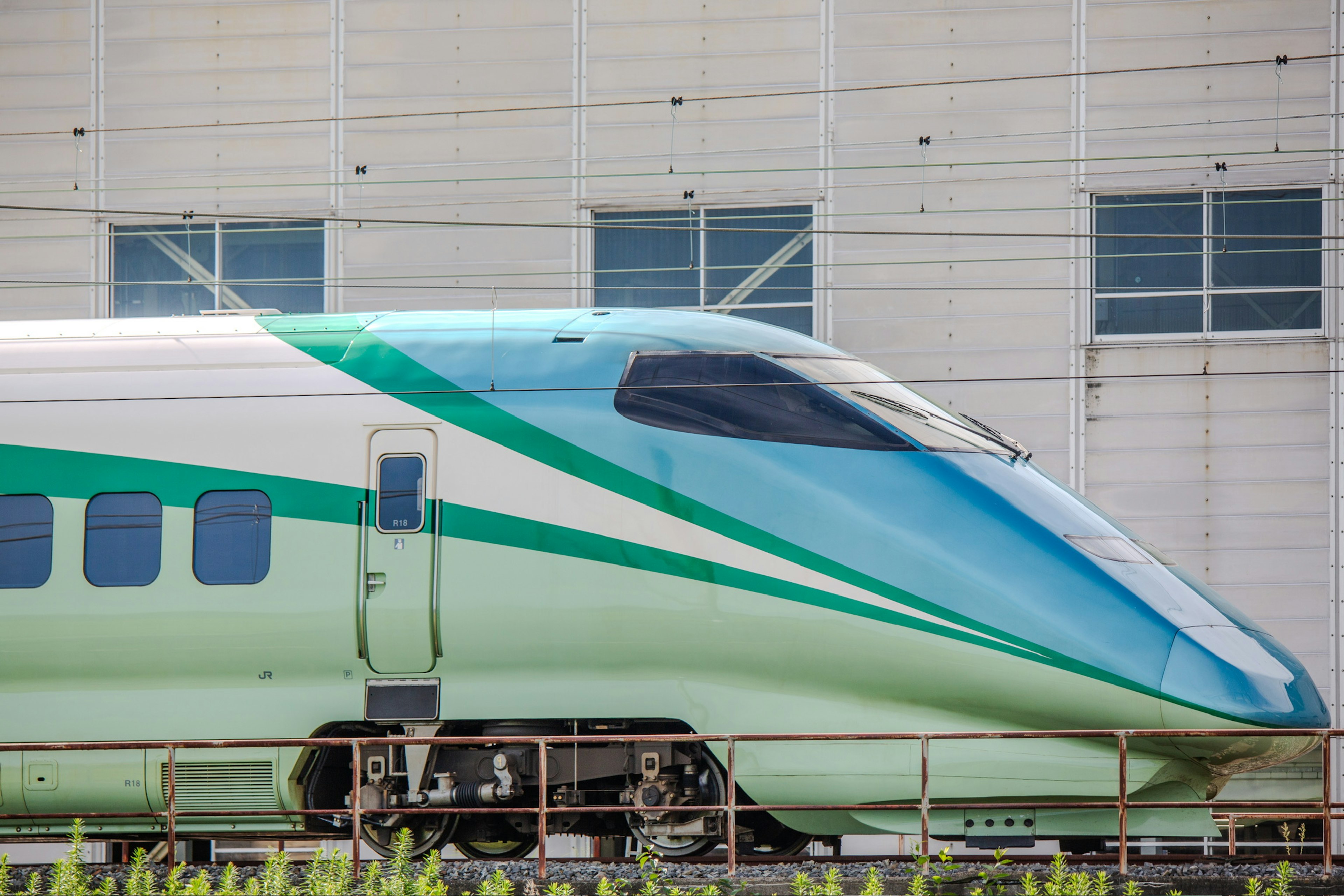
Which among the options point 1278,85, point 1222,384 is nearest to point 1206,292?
point 1222,384

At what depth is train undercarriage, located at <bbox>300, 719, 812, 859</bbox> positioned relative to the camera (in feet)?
28.7

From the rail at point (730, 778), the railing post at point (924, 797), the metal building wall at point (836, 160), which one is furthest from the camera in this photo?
the metal building wall at point (836, 160)

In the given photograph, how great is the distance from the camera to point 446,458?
8820 millimetres

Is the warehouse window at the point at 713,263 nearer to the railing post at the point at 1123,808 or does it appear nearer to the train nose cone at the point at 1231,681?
the train nose cone at the point at 1231,681

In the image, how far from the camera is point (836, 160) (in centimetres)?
1495

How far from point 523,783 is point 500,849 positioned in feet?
3.39

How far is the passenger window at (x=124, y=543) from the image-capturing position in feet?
29.6

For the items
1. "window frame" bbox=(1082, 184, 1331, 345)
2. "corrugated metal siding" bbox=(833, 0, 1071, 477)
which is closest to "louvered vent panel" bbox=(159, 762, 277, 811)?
"corrugated metal siding" bbox=(833, 0, 1071, 477)

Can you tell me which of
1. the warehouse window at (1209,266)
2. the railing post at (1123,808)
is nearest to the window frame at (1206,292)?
the warehouse window at (1209,266)

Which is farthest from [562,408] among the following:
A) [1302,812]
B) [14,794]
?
[1302,812]

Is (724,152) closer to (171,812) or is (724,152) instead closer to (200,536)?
(200,536)

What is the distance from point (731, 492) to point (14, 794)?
538cm

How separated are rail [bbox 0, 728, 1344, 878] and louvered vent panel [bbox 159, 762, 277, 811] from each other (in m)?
0.04

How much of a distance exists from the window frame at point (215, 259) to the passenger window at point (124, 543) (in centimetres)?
673
